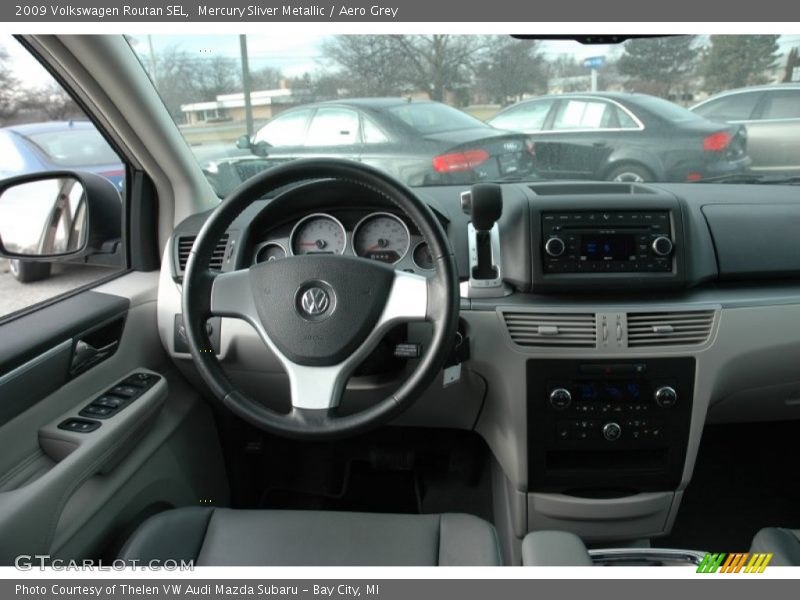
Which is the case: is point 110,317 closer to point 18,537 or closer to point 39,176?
point 39,176

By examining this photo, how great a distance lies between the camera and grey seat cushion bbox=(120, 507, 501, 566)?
1.68m

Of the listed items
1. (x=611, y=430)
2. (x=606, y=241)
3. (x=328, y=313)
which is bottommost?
(x=611, y=430)

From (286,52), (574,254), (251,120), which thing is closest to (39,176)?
(251,120)

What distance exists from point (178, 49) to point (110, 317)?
917mm

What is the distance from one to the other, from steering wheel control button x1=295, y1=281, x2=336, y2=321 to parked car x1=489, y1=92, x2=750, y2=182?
3.54 feet

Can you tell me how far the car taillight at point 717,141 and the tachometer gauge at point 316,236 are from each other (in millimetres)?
1433

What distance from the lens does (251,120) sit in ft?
7.80

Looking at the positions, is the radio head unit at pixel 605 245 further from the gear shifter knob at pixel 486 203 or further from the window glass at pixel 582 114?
the window glass at pixel 582 114

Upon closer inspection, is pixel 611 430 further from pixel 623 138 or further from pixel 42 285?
pixel 42 285

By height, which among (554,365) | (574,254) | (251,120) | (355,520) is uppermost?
(251,120)

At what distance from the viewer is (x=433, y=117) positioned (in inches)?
91.8

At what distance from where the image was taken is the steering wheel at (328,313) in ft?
5.27

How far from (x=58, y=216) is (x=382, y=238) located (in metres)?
1.19

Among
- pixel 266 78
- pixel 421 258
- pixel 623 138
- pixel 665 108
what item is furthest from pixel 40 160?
pixel 665 108
